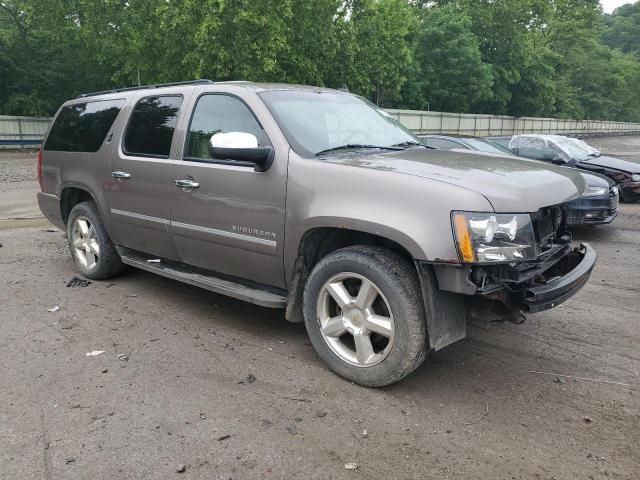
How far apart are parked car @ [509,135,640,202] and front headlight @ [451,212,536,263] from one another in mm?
9054

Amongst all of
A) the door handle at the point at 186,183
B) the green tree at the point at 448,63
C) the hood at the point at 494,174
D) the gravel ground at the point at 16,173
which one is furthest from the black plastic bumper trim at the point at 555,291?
the green tree at the point at 448,63

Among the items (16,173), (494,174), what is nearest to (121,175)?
(494,174)

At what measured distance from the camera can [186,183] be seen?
4.34 metres

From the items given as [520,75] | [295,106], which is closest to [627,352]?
[295,106]

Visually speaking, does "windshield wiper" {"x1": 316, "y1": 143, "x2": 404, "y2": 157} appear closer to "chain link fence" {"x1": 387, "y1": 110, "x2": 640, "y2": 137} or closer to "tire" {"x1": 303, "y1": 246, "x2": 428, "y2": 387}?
"tire" {"x1": 303, "y1": 246, "x2": 428, "y2": 387}

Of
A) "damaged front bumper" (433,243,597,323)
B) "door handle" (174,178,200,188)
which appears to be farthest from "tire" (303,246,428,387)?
"door handle" (174,178,200,188)

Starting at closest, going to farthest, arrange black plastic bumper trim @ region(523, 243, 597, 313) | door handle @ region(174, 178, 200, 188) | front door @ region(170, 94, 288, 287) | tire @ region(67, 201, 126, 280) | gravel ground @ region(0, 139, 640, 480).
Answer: gravel ground @ region(0, 139, 640, 480)
black plastic bumper trim @ region(523, 243, 597, 313)
front door @ region(170, 94, 288, 287)
door handle @ region(174, 178, 200, 188)
tire @ region(67, 201, 126, 280)

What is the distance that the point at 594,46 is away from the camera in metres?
64.9

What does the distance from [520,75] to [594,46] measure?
2470cm

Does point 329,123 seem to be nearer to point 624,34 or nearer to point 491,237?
point 491,237

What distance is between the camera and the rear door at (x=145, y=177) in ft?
15.2

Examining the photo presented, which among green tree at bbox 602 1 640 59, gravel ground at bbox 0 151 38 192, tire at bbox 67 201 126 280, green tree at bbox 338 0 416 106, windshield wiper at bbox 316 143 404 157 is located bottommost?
gravel ground at bbox 0 151 38 192

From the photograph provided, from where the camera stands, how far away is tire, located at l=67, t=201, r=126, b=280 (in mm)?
5543

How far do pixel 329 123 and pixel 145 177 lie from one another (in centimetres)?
168
